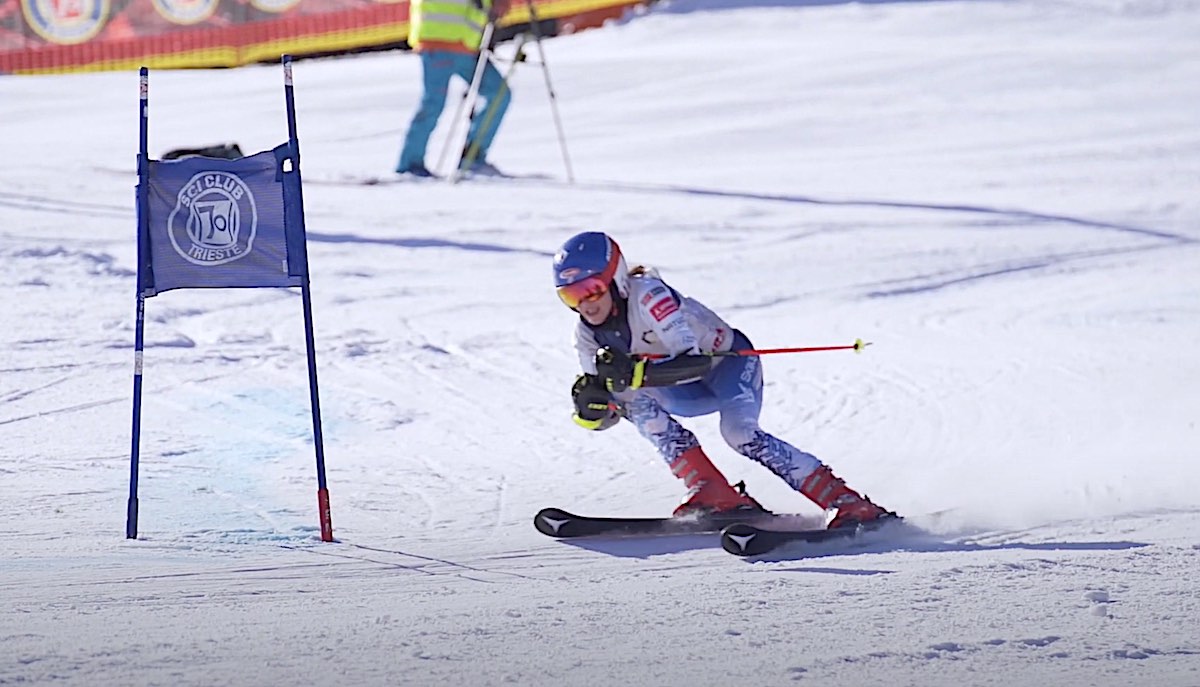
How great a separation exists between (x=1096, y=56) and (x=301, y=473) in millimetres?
12190

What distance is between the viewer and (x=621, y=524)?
528 centimetres

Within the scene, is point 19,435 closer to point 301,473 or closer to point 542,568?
point 301,473

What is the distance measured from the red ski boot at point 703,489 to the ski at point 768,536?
25cm

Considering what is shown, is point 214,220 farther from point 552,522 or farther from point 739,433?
point 739,433

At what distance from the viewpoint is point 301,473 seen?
6.25 meters

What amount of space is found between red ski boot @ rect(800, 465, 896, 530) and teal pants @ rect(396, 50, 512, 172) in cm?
785

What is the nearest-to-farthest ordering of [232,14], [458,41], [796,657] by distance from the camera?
[796,657] < [458,41] < [232,14]

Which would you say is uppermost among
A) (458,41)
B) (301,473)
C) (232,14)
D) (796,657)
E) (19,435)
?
(232,14)

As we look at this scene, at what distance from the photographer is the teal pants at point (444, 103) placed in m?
12.6

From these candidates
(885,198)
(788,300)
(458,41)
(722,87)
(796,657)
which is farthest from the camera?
(722,87)

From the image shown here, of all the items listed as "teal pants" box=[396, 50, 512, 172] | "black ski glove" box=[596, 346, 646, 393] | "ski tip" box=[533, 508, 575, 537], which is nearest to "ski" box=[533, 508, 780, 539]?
"ski tip" box=[533, 508, 575, 537]

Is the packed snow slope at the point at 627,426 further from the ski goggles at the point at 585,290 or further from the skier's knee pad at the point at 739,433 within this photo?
the ski goggles at the point at 585,290

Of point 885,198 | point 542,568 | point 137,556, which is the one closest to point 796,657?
point 542,568

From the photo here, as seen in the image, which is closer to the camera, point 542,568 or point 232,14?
point 542,568
